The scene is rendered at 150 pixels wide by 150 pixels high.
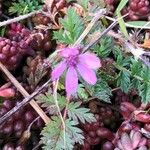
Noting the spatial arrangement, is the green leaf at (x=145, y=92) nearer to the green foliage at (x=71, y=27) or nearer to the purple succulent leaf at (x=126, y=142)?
the purple succulent leaf at (x=126, y=142)

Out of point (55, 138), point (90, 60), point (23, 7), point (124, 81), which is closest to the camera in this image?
point (90, 60)

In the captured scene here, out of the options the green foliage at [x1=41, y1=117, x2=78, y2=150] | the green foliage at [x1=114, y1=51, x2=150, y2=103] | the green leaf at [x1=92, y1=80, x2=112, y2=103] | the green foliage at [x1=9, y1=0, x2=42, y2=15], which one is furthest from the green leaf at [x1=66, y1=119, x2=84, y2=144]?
the green foliage at [x1=9, y1=0, x2=42, y2=15]


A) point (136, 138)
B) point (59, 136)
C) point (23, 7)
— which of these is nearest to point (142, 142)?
point (136, 138)

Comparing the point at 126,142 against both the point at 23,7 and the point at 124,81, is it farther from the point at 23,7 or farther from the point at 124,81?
the point at 23,7

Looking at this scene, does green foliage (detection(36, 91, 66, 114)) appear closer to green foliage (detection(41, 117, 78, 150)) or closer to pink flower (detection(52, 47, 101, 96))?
green foliage (detection(41, 117, 78, 150))

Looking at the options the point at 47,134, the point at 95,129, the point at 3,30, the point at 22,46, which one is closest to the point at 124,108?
the point at 95,129

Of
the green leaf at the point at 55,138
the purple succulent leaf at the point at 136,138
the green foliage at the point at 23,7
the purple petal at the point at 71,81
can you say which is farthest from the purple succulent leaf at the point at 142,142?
the green foliage at the point at 23,7
